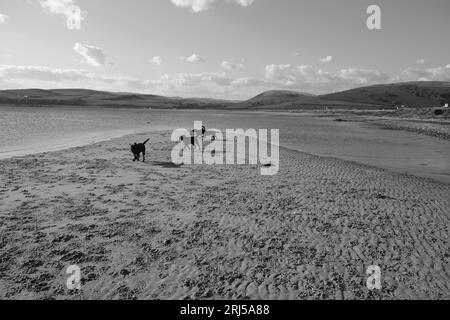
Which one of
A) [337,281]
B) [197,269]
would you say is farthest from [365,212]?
[197,269]

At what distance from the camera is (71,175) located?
14.4m

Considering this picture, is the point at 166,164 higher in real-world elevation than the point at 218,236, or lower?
higher

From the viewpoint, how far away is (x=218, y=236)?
8.43 metres

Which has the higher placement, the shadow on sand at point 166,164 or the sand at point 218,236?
the shadow on sand at point 166,164

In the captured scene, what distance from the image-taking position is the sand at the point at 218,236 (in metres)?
6.17

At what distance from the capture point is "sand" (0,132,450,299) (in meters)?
6.17

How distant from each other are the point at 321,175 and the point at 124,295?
1252 cm

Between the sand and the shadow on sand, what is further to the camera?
the shadow on sand

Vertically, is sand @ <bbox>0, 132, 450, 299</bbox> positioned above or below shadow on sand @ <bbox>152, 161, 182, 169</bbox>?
below

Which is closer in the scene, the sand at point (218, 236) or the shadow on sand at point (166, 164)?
the sand at point (218, 236)

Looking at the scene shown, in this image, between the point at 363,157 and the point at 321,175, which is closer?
the point at 321,175

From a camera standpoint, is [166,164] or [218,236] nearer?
[218,236]
